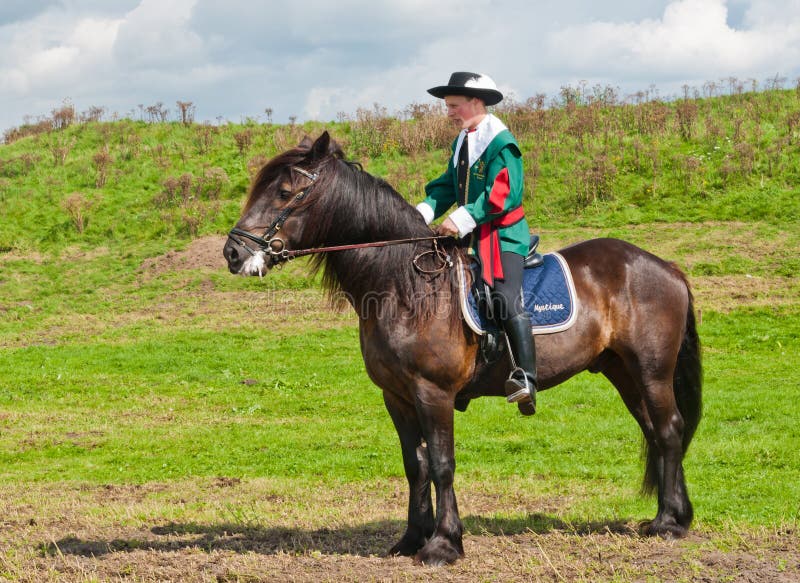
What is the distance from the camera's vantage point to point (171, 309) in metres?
18.9

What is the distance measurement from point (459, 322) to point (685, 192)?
58.7ft

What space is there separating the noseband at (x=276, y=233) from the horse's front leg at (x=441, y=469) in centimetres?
125

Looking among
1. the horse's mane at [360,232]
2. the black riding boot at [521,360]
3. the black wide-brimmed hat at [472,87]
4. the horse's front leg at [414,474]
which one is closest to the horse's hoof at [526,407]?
the black riding boot at [521,360]

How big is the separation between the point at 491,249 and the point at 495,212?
0.25 metres

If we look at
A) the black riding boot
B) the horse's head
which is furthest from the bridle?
the black riding boot

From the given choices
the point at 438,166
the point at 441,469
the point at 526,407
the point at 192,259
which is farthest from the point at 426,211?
the point at 438,166

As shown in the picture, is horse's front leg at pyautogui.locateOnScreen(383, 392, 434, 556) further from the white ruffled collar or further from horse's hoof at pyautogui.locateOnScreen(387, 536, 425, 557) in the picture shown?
the white ruffled collar

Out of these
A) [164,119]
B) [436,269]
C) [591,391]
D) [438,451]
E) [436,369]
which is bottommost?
[591,391]

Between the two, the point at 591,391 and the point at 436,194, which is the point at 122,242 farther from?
the point at 436,194

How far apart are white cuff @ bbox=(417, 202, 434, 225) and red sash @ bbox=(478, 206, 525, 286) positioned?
420 mm

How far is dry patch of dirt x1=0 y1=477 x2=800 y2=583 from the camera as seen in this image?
5301mm

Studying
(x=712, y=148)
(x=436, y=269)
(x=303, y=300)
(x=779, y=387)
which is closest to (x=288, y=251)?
(x=436, y=269)

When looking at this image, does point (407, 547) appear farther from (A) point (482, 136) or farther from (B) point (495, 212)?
(A) point (482, 136)

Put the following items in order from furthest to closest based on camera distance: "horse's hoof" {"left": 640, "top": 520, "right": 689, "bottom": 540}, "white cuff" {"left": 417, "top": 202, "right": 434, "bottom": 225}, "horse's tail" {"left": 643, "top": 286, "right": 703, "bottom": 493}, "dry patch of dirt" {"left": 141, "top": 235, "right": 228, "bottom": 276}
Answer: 1. "dry patch of dirt" {"left": 141, "top": 235, "right": 228, "bottom": 276}
2. "horse's tail" {"left": 643, "top": 286, "right": 703, "bottom": 493}
3. "horse's hoof" {"left": 640, "top": 520, "right": 689, "bottom": 540}
4. "white cuff" {"left": 417, "top": 202, "right": 434, "bottom": 225}
